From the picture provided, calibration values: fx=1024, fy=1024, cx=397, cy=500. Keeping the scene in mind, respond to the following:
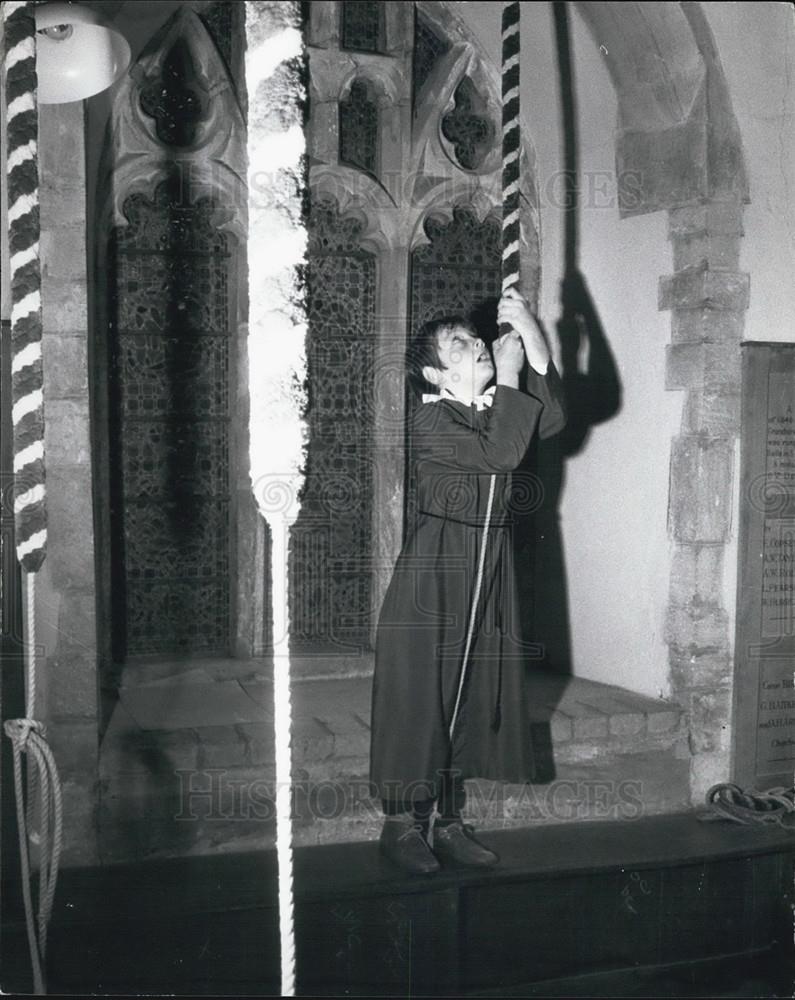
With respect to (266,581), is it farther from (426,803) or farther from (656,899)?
(656,899)

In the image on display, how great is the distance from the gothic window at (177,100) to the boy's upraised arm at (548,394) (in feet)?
6.53

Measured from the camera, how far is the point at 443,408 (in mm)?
3039

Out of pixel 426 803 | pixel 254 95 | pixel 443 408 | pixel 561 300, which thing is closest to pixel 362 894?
pixel 426 803

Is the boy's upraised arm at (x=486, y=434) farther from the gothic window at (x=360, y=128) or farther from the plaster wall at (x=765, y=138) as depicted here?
the gothic window at (x=360, y=128)

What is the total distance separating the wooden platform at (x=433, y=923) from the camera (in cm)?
275

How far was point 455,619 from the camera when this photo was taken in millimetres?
3080

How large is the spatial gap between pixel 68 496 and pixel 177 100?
1.81m

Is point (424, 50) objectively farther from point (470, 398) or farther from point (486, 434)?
point (486, 434)

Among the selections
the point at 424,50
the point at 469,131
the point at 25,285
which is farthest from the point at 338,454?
the point at 25,285

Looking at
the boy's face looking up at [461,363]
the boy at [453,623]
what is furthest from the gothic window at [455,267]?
the boy's face looking up at [461,363]

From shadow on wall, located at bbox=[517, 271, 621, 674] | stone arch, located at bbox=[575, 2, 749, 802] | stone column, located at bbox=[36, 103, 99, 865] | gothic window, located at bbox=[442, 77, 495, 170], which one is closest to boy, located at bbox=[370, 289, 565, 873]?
stone column, located at bbox=[36, 103, 99, 865]

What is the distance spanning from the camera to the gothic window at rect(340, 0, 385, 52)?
4.37m

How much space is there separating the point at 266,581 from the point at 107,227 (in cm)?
157

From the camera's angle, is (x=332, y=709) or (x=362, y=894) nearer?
(x=362, y=894)
